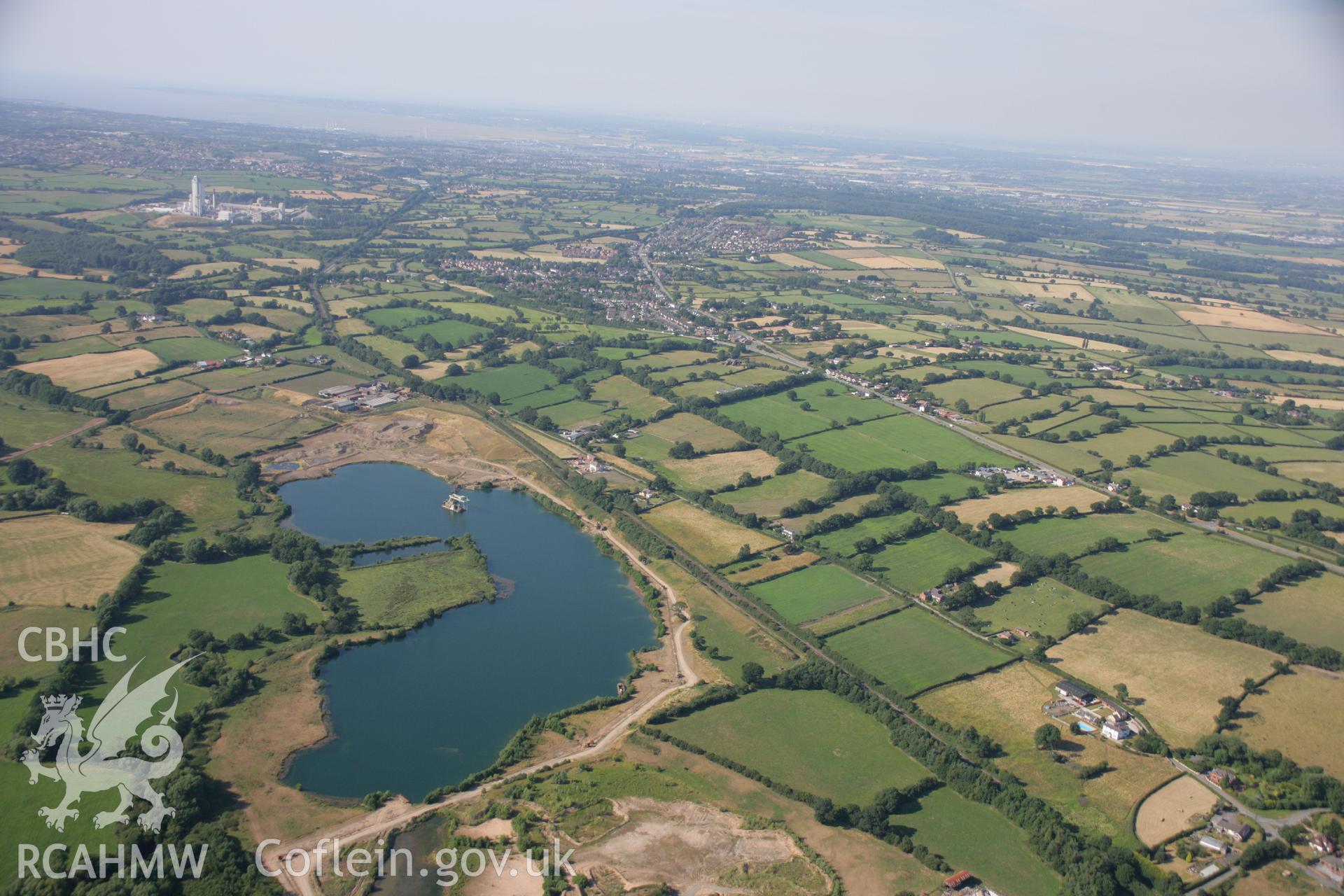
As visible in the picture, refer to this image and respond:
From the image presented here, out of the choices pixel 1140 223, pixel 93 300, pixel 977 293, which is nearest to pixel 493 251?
pixel 93 300

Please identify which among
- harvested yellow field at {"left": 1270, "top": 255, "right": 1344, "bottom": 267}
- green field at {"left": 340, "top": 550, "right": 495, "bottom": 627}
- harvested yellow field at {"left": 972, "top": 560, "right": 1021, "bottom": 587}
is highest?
harvested yellow field at {"left": 1270, "top": 255, "right": 1344, "bottom": 267}

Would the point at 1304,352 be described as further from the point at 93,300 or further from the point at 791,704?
the point at 93,300

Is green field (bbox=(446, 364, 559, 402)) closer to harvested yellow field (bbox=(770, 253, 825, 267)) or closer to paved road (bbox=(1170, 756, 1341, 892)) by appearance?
paved road (bbox=(1170, 756, 1341, 892))

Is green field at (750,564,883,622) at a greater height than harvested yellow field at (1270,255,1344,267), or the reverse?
harvested yellow field at (1270,255,1344,267)

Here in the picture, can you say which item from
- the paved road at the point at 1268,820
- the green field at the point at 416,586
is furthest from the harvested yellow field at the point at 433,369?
the paved road at the point at 1268,820

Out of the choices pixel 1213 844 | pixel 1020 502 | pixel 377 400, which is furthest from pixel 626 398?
pixel 1213 844

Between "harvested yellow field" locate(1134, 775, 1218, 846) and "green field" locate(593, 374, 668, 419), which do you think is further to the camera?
"green field" locate(593, 374, 668, 419)

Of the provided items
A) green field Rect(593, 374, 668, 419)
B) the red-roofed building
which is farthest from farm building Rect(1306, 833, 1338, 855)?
green field Rect(593, 374, 668, 419)
